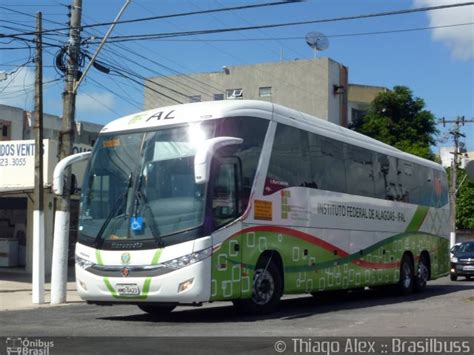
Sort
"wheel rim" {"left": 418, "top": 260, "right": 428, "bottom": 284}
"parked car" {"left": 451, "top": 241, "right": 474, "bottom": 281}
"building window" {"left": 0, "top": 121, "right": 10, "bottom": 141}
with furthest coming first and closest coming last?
"building window" {"left": 0, "top": 121, "right": 10, "bottom": 141} → "parked car" {"left": 451, "top": 241, "right": 474, "bottom": 281} → "wheel rim" {"left": 418, "top": 260, "right": 428, "bottom": 284}

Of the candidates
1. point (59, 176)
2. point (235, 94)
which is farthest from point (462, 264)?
point (59, 176)

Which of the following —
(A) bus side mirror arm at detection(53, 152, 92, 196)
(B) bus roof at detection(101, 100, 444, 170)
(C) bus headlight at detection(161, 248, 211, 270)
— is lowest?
(C) bus headlight at detection(161, 248, 211, 270)

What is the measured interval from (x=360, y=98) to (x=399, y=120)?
700cm

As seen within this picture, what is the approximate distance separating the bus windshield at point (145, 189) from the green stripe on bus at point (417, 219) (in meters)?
9.87

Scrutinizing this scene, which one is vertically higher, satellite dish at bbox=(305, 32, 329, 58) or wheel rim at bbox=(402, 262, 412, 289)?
satellite dish at bbox=(305, 32, 329, 58)

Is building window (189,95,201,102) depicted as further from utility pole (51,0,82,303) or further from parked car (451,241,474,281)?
utility pole (51,0,82,303)

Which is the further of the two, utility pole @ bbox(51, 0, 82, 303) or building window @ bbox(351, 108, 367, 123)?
building window @ bbox(351, 108, 367, 123)

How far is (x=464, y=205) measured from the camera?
58.8 m

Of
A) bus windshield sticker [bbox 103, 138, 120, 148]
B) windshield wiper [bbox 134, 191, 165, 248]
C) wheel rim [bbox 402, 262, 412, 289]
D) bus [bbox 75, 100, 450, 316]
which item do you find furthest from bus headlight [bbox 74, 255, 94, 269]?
wheel rim [bbox 402, 262, 412, 289]

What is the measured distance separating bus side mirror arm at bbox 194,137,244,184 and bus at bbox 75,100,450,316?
0.06 feet

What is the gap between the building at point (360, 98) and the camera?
53875 mm

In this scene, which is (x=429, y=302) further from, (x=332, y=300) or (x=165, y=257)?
(x=165, y=257)

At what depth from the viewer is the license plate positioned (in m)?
11.3

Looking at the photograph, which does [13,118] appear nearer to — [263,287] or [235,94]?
[235,94]
